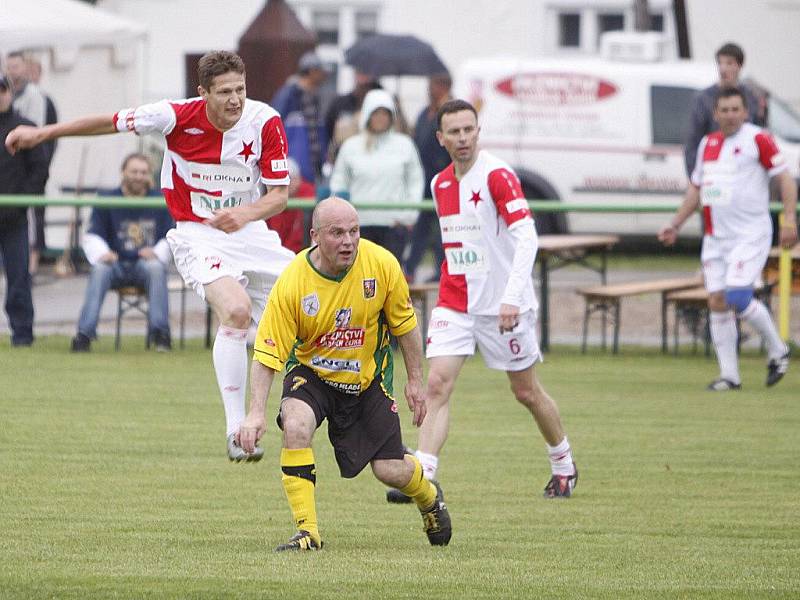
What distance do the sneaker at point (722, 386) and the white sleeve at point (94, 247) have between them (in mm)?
5113

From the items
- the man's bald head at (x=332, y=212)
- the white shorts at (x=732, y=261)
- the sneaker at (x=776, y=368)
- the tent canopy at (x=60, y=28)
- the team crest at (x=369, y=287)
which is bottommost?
the sneaker at (x=776, y=368)

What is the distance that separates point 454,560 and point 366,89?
11766 millimetres

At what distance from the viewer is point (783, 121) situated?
899 inches

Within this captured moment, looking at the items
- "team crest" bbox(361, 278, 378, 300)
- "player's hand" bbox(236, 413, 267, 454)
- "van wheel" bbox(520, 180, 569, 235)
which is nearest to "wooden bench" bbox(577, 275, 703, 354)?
"van wheel" bbox(520, 180, 569, 235)

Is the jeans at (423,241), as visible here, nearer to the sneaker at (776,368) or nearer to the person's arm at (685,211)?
the person's arm at (685,211)

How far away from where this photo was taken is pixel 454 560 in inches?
288

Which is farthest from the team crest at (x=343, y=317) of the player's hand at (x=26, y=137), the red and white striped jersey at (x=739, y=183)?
the red and white striped jersey at (x=739, y=183)

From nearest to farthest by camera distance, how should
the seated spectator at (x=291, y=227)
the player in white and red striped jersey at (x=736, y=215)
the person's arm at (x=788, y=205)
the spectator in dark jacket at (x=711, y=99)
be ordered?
the person's arm at (x=788, y=205) < the player in white and red striped jersey at (x=736, y=215) < the spectator in dark jacket at (x=711, y=99) < the seated spectator at (x=291, y=227)

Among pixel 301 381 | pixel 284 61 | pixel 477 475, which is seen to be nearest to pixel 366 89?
pixel 284 61

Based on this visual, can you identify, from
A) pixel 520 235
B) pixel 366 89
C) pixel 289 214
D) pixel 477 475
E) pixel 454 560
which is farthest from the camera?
pixel 366 89

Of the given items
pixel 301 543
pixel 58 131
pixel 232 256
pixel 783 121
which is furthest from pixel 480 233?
pixel 783 121

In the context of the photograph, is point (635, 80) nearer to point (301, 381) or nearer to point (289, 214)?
point (289, 214)

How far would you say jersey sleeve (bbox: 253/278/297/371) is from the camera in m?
7.24

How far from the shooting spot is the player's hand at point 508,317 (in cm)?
891
